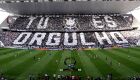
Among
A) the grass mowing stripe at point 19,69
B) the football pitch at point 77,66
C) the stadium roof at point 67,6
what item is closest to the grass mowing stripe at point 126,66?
the football pitch at point 77,66

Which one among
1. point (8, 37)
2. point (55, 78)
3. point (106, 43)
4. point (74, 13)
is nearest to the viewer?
point (55, 78)

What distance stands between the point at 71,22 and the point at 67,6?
6172 mm

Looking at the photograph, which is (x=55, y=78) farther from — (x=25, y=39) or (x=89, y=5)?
(x=89, y=5)

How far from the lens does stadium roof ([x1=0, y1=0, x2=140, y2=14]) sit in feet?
394

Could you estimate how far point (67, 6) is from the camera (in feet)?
399

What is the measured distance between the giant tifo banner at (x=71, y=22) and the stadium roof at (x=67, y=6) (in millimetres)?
2116

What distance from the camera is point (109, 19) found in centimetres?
12438

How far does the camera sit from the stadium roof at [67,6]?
12019cm

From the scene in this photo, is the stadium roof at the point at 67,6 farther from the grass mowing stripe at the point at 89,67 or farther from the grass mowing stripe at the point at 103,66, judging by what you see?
the grass mowing stripe at the point at 89,67

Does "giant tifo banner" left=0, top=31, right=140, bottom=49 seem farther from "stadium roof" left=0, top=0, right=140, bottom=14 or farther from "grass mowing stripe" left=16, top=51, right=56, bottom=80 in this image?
"grass mowing stripe" left=16, top=51, right=56, bottom=80

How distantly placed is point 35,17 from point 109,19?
2836 cm

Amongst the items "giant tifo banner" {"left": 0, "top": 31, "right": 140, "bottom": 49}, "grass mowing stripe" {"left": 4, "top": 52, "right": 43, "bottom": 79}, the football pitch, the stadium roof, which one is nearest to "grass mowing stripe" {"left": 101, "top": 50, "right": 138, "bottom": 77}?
the football pitch

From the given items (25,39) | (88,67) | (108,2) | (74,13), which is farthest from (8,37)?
(88,67)

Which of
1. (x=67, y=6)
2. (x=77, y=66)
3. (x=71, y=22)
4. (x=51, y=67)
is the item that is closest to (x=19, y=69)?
(x=51, y=67)
